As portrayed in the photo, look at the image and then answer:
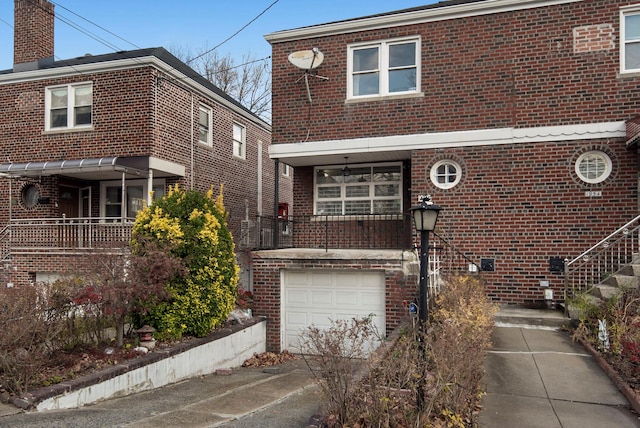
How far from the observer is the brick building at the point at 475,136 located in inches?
389

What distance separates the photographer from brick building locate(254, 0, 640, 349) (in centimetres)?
988

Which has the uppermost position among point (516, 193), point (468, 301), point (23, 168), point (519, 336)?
point (23, 168)

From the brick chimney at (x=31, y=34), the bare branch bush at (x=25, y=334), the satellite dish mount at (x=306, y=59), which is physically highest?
the brick chimney at (x=31, y=34)

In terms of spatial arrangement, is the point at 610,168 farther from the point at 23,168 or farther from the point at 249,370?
the point at 23,168

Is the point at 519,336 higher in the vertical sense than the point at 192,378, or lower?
higher

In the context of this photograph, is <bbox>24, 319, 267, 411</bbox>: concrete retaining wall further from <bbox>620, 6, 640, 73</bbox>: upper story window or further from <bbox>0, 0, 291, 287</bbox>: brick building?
<bbox>620, 6, 640, 73</bbox>: upper story window

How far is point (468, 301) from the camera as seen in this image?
7.26 m

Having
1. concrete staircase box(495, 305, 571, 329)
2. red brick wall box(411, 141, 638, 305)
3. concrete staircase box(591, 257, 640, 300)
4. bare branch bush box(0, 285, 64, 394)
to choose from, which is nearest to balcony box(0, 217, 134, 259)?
bare branch bush box(0, 285, 64, 394)

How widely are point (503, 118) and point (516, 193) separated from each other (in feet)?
5.61

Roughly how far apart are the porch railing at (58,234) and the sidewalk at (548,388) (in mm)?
10290

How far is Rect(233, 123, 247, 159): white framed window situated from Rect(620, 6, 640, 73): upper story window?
1219 centimetres

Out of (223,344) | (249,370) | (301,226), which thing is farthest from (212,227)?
(301,226)

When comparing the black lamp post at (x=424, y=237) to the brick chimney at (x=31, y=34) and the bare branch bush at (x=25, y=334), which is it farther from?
the brick chimney at (x=31, y=34)

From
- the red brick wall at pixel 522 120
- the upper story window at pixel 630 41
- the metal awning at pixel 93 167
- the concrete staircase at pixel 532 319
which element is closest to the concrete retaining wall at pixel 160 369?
the concrete staircase at pixel 532 319
